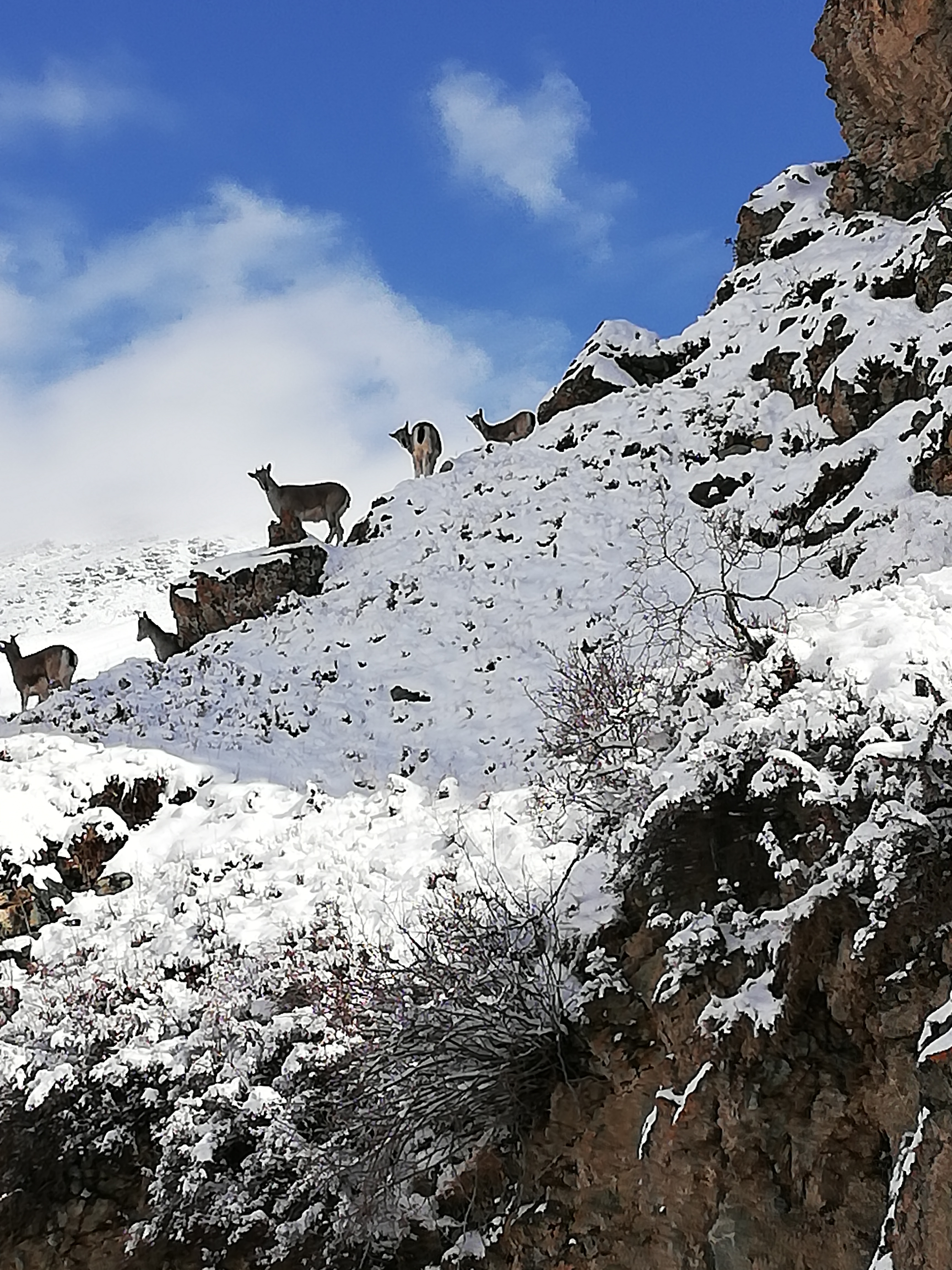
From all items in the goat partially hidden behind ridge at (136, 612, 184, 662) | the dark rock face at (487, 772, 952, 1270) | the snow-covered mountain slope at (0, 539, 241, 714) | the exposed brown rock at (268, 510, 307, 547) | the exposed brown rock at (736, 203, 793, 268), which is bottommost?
the dark rock face at (487, 772, 952, 1270)

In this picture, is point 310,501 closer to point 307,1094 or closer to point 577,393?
point 577,393

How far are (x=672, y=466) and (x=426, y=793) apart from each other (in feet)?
34.4

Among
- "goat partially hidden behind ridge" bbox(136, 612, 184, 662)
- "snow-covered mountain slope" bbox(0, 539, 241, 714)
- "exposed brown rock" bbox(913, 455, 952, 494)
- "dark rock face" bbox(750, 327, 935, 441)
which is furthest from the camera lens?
"snow-covered mountain slope" bbox(0, 539, 241, 714)

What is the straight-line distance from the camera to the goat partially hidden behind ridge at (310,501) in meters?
22.6

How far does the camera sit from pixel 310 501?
22750 mm

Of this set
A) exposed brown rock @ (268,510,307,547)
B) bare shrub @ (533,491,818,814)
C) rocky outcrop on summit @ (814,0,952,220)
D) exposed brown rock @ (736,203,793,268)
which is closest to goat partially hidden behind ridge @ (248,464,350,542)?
exposed brown rock @ (268,510,307,547)

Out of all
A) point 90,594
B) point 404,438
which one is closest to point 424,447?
point 404,438

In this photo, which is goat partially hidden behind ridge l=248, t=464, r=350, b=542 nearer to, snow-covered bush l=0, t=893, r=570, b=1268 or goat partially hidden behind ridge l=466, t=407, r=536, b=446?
goat partially hidden behind ridge l=466, t=407, r=536, b=446

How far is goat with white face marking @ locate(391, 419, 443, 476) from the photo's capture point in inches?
1004

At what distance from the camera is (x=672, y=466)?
65.0ft

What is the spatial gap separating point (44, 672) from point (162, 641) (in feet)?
9.05

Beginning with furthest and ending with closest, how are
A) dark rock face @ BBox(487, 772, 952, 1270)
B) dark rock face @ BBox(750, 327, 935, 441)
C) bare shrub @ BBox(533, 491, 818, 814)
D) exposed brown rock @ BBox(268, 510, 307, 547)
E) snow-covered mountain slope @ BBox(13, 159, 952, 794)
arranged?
exposed brown rock @ BBox(268, 510, 307, 547)
dark rock face @ BBox(750, 327, 935, 441)
snow-covered mountain slope @ BBox(13, 159, 952, 794)
bare shrub @ BBox(533, 491, 818, 814)
dark rock face @ BBox(487, 772, 952, 1270)

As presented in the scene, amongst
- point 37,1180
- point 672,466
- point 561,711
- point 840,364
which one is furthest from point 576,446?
point 37,1180

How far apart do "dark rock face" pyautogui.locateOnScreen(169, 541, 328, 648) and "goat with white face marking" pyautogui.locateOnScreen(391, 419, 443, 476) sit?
592 centimetres
